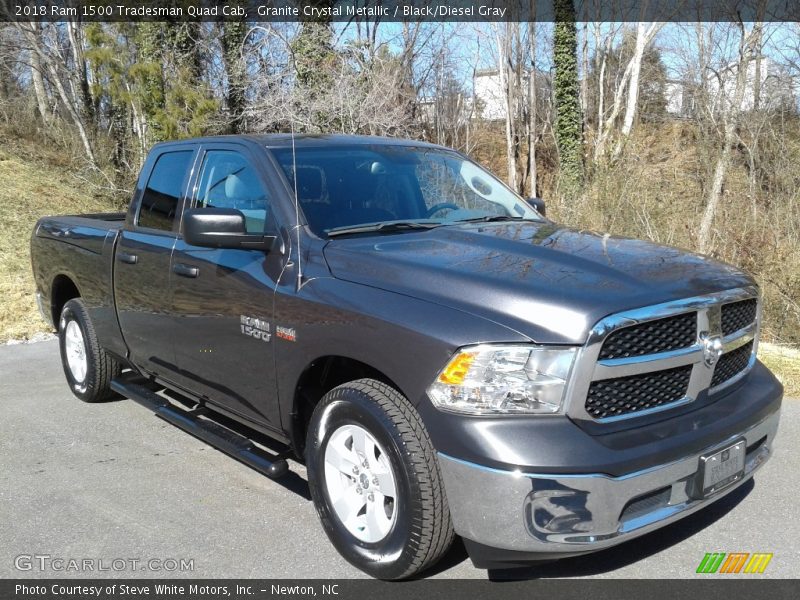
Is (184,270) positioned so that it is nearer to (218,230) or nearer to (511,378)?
(218,230)

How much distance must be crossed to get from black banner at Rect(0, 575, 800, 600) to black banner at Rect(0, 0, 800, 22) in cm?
1430

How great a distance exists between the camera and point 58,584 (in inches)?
129

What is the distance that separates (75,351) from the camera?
606 centimetres

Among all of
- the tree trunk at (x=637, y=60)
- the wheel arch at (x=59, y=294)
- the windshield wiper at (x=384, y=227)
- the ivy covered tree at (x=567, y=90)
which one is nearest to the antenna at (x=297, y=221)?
the windshield wiper at (x=384, y=227)

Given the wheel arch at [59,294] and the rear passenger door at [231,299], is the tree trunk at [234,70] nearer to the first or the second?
the wheel arch at [59,294]

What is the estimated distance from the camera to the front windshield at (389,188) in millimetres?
3873

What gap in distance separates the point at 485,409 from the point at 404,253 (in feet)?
2.98

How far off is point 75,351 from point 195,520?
2.79 m

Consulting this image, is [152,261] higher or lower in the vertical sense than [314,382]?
higher

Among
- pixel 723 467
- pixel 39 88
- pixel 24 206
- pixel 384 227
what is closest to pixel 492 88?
pixel 39 88

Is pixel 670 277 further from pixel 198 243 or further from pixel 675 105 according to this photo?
pixel 675 105

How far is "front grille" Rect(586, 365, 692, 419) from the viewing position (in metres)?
2.78

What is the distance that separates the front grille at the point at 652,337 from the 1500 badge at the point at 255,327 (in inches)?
64.4

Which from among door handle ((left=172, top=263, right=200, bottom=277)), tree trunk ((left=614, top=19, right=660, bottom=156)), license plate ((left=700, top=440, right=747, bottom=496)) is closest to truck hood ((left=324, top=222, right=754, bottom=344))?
license plate ((left=700, top=440, right=747, bottom=496))
